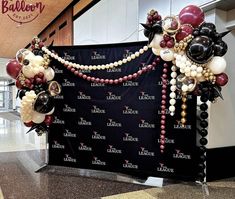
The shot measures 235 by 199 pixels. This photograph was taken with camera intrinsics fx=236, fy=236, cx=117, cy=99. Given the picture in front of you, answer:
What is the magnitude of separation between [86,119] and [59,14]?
559 cm

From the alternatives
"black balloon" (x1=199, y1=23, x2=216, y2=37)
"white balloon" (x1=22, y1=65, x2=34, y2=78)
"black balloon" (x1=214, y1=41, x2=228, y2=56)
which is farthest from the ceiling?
"black balloon" (x1=214, y1=41, x2=228, y2=56)

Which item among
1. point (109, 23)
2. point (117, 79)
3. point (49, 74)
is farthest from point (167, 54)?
point (109, 23)

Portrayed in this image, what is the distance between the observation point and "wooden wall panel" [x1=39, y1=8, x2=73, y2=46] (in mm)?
7074

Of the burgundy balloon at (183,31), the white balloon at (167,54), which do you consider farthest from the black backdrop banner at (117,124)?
the burgundy balloon at (183,31)

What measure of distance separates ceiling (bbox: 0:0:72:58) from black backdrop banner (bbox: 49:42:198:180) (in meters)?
4.27

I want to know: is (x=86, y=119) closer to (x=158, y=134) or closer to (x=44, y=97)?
(x=44, y=97)

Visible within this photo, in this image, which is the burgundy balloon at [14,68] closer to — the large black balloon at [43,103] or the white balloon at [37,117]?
the large black balloon at [43,103]

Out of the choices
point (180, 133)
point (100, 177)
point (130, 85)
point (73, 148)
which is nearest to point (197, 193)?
point (180, 133)

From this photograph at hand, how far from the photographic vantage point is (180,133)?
2.85m

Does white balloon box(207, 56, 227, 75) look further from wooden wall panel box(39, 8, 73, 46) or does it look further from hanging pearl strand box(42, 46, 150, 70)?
wooden wall panel box(39, 8, 73, 46)

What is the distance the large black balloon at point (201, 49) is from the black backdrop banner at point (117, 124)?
0.63 metres

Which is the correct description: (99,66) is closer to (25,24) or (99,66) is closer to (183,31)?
(183,31)

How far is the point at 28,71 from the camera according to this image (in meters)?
2.99

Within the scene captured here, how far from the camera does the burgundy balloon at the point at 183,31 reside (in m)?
2.36
